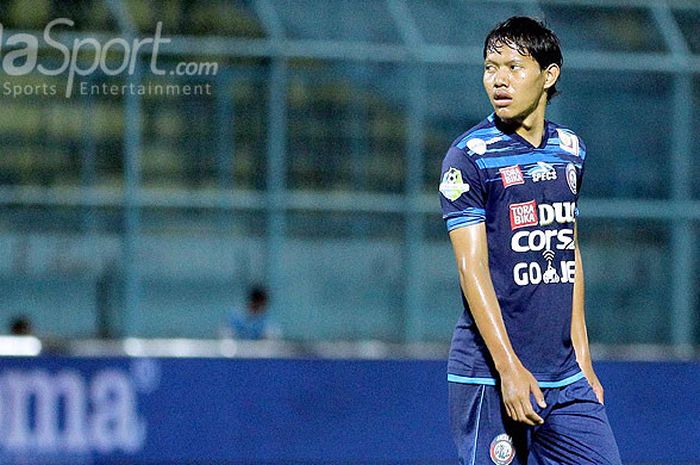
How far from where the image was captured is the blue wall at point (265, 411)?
9398 mm

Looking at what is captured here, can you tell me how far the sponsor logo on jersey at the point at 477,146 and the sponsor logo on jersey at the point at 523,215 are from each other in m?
0.18

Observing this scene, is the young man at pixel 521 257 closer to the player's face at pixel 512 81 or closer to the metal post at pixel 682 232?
the player's face at pixel 512 81

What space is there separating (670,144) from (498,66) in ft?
36.2

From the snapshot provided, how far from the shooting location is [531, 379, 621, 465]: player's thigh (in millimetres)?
4824

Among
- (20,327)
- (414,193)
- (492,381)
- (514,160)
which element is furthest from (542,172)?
(414,193)

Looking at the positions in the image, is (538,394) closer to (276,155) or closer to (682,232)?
(276,155)

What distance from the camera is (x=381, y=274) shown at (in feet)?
50.0

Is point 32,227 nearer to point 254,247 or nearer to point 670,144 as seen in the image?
point 254,247

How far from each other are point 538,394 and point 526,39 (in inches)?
39.8

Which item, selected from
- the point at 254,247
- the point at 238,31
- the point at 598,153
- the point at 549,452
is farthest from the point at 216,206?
the point at 549,452

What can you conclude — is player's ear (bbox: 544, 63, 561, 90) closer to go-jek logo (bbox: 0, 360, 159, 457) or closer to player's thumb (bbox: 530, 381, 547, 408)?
player's thumb (bbox: 530, 381, 547, 408)

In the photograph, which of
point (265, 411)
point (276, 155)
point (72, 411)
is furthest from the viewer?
point (276, 155)

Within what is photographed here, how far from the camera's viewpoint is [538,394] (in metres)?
4.72

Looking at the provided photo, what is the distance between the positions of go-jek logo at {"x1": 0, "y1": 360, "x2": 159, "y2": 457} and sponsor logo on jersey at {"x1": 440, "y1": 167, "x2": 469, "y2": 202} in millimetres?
5069
